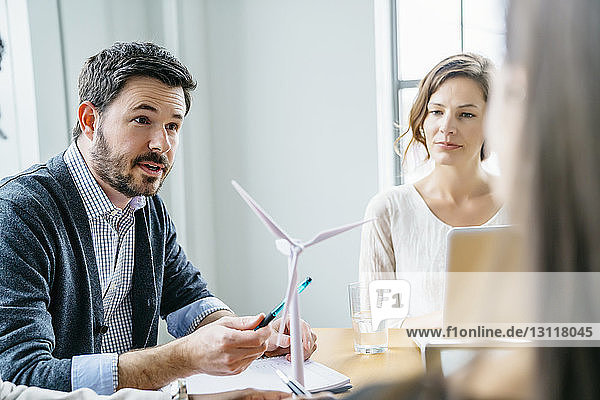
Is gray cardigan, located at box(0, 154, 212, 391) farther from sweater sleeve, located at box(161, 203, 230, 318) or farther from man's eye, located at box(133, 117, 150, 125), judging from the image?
man's eye, located at box(133, 117, 150, 125)

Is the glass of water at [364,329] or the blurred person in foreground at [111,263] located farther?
the glass of water at [364,329]

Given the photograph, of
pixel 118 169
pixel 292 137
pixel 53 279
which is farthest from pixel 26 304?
pixel 292 137

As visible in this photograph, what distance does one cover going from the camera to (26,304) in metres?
1.33

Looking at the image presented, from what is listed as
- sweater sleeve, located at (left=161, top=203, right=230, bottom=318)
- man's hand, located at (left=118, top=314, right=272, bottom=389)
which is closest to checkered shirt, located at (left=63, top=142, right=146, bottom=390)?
sweater sleeve, located at (left=161, top=203, right=230, bottom=318)

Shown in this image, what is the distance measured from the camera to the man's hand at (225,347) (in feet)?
4.02

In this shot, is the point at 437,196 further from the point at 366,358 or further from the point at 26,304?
the point at 26,304

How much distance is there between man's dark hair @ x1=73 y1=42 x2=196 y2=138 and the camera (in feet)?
5.63

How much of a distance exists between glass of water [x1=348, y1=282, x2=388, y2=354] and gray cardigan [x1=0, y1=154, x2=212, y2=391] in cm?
58

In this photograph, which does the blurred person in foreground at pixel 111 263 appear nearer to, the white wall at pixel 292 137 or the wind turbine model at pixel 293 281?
the wind turbine model at pixel 293 281

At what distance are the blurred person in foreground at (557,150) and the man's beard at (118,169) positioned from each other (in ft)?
4.63

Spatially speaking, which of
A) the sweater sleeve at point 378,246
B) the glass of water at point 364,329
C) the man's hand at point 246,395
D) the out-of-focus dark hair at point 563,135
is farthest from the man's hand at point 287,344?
the out-of-focus dark hair at point 563,135

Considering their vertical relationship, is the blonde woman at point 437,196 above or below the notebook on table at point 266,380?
above

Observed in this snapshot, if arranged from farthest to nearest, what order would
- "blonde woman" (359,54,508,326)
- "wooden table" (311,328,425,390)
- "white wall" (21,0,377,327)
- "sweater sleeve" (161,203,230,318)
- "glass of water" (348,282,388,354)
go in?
1. "white wall" (21,0,377,327)
2. "blonde woman" (359,54,508,326)
3. "sweater sleeve" (161,203,230,318)
4. "glass of water" (348,282,388,354)
5. "wooden table" (311,328,425,390)

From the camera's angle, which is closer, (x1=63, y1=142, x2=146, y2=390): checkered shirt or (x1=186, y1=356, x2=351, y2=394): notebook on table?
(x1=186, y1=356, x2=351, y2=394): notebook on table
